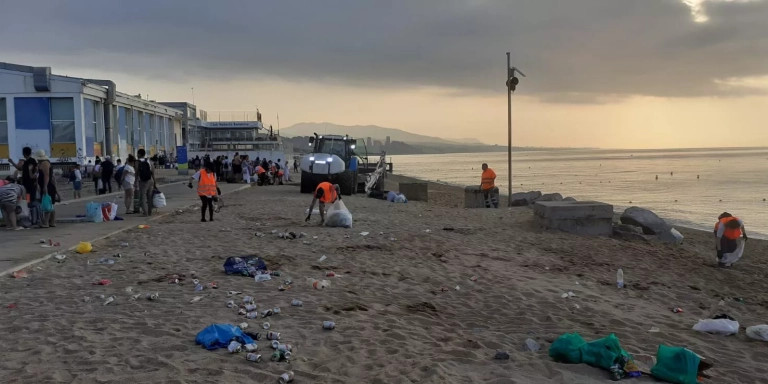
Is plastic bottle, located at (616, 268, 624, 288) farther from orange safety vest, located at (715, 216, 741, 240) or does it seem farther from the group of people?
the group of people

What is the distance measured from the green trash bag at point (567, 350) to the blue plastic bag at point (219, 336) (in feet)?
8.16

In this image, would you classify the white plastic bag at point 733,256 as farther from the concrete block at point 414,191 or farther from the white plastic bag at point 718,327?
the concrete block at point 414,191

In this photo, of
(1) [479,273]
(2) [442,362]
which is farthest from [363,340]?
(1) [479,273]

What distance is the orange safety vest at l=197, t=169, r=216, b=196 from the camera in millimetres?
12320

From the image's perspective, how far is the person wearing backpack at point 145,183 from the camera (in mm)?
12977

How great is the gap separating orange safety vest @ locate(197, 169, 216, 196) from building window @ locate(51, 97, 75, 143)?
21.2 metres

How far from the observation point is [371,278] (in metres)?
7.50

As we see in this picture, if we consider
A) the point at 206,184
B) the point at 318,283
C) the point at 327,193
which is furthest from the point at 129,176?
the point at 318,283

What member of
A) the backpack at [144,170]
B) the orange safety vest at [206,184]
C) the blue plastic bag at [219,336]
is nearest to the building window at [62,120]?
the backpack at [144,170]

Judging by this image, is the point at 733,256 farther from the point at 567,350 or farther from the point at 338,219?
the point at 338,219

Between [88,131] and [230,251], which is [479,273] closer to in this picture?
[230,251]

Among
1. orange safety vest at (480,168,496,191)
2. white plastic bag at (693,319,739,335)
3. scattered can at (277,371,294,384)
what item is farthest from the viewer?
orange safety vest at (480,168,496,191)

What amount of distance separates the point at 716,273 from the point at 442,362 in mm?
7176

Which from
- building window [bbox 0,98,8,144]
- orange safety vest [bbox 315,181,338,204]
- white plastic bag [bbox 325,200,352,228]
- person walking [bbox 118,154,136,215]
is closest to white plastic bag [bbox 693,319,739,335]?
white plastic bag [bbox 325,200,352,228]
